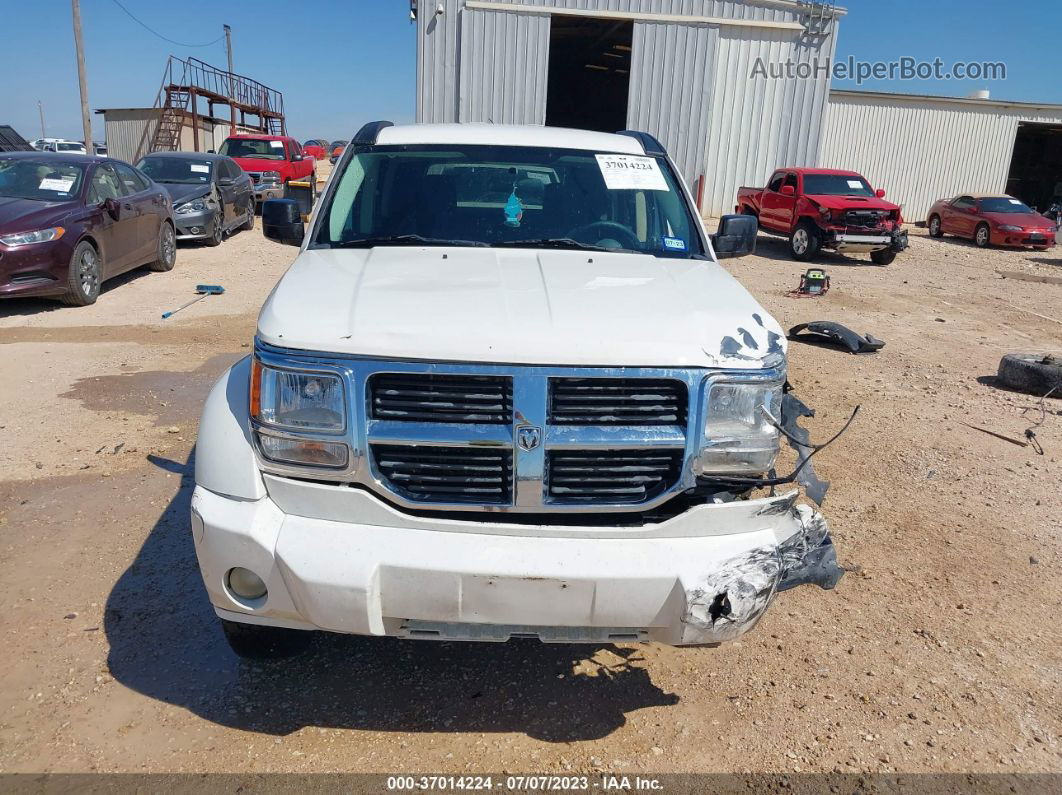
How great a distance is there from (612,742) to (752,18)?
21705mm

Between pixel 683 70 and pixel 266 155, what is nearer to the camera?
pixel 683 70

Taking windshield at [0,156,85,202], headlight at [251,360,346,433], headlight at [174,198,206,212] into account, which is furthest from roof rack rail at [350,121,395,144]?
headlight at [174,198,206,212]

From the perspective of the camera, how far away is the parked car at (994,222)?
2030 cm

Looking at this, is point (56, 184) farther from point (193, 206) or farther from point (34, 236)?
point (193, 206)

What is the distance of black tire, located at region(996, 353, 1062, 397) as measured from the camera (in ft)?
22.8

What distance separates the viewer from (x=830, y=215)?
16156 mm

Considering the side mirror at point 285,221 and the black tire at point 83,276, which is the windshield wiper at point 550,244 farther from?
the black tire at point 83,276

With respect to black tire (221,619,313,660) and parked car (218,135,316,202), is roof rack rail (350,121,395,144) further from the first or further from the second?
parked car (218,135,316,202)

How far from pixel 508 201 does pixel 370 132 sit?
3.12ft

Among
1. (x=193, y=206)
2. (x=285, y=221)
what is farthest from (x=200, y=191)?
(x=285, y=221)

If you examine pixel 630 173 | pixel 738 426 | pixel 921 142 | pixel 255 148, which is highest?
pixel 921 142

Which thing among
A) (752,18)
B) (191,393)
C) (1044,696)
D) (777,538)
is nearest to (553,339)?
(777,538)

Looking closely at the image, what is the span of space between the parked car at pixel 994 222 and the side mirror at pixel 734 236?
19.6 meters

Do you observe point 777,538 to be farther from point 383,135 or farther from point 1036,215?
point 1036,215
